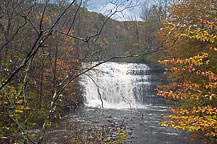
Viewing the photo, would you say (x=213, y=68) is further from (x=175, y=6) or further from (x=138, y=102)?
(x=138, y=102)

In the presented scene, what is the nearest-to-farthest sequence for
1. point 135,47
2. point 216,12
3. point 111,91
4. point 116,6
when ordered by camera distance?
point 116,6 < point 216,12 < point 111,91 < point 135,47

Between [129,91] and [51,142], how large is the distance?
11772mm

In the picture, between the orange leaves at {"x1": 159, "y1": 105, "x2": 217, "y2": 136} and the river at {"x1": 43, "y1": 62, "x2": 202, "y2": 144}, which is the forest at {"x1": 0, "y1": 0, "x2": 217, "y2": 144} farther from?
the river at {"x1": 43, "y1": 62, "x2": 202, "y2": 144}

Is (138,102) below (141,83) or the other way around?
below

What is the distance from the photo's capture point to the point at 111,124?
362 inches

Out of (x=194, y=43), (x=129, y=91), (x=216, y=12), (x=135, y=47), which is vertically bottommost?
(x=129, y=91)

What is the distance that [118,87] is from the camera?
17.5 m

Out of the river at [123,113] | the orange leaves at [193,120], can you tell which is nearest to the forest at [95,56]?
the orange leaves at [193,120]

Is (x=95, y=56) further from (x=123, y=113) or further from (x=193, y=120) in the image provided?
(x=123, y=113)

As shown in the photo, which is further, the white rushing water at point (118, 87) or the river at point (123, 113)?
the white rushing water at point (118, 87)

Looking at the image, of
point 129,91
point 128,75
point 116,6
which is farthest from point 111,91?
point 116,6

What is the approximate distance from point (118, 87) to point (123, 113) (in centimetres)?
540

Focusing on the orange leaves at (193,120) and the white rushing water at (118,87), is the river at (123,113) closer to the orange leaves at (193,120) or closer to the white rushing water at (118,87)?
the white rushing water at (118,87)

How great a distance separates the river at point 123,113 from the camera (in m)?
7.44
